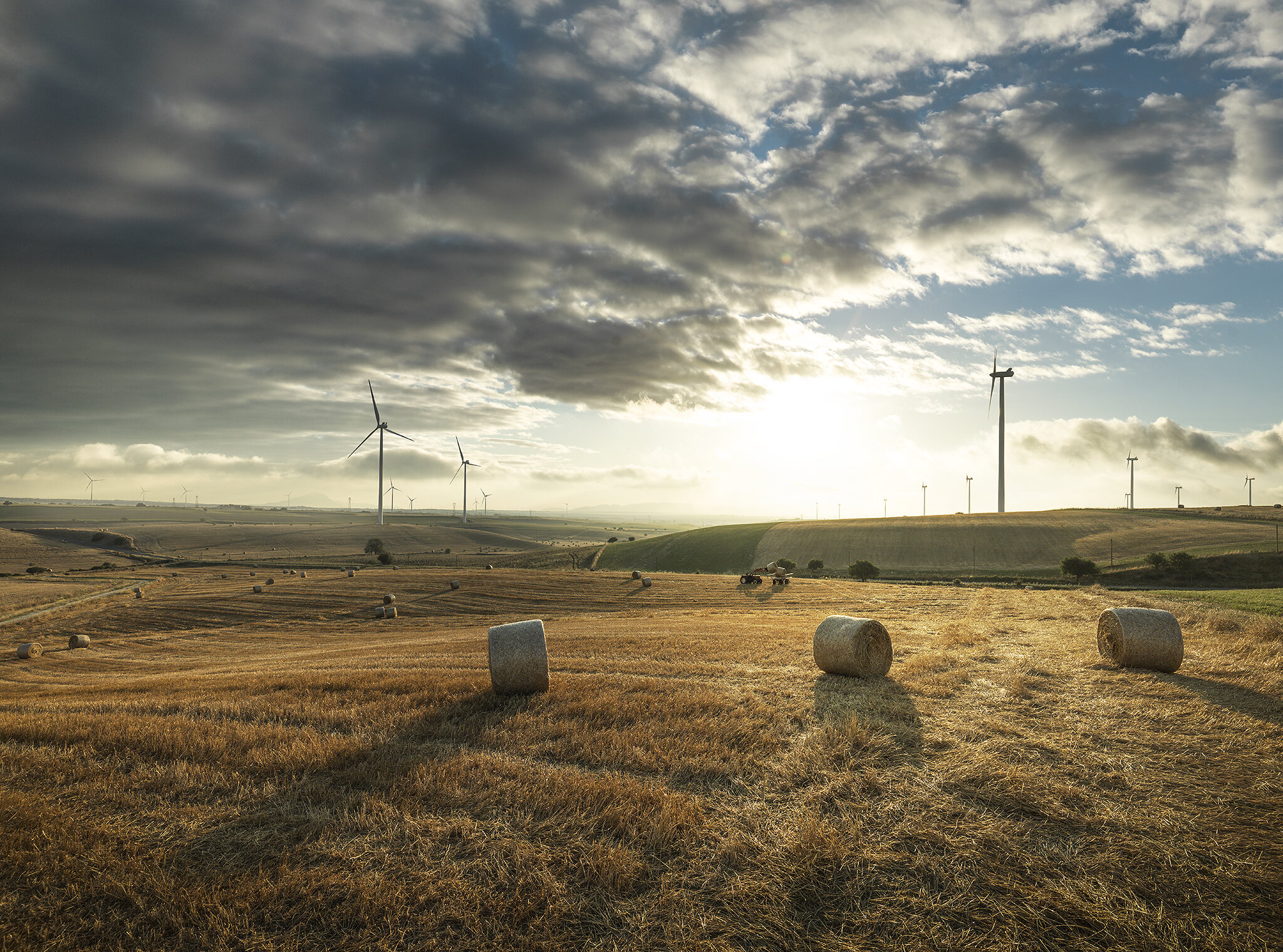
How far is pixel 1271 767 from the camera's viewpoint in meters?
8.14

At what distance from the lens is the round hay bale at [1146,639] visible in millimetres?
13500

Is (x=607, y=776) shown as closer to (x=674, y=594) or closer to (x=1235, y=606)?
(x=1235, y=606)

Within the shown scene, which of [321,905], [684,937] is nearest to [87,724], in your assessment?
[321,905]

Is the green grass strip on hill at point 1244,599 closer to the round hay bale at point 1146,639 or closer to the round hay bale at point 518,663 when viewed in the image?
the round hay bale at point 1146,639

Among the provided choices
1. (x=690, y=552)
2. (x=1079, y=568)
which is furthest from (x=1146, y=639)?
(x=690, y=552)

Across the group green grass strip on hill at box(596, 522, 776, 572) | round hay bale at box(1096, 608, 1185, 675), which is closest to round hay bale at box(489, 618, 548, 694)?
round hay bale at box(1096, 608, 1185, 675)

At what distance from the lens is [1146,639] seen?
44.9 feet

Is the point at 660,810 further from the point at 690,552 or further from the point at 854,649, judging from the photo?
the point at 690,552

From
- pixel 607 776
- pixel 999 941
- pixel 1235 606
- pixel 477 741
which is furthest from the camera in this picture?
pixel 1235 606

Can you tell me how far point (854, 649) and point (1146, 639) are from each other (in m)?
6.41

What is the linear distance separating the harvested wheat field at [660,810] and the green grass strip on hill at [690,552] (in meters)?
68.2

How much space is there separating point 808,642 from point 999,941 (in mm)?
14524

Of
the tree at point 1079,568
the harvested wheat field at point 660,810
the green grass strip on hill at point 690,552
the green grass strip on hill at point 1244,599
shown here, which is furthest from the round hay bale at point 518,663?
the green grass strip on hill at point 690,552

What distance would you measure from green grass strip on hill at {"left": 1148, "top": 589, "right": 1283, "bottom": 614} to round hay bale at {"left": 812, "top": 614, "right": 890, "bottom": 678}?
16271 mm
